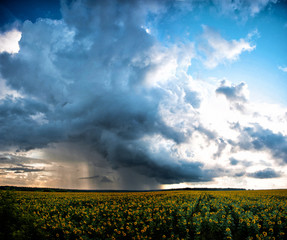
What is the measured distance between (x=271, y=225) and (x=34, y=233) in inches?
578

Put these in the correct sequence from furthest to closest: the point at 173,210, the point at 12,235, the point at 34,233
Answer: the point at 173,210
the point at 34,233
the point at 12,235

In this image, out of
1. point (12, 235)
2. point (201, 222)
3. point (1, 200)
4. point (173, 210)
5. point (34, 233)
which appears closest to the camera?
point (12, 235)

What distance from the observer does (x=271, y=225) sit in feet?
38.4

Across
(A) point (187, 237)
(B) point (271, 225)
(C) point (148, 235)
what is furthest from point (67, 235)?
(B) point (271, 225)

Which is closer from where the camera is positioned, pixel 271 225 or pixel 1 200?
pixel 271 225

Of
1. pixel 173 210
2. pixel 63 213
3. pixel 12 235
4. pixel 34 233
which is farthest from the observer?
pixel 63 213

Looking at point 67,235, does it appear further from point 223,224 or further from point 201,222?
point 223,224

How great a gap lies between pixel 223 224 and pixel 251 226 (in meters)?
1.68

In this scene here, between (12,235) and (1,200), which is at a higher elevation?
(1,200)

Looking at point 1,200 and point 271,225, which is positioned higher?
point 1,200

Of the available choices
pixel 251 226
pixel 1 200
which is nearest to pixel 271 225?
pixel 251 226

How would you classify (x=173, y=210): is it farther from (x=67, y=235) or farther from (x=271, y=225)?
(x=67, y=235)

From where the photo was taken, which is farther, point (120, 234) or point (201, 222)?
point (201, 222)

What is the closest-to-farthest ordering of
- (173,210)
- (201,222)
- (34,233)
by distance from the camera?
1. (34,233)
2. (201,222)
3. (173,210)
